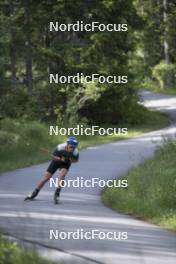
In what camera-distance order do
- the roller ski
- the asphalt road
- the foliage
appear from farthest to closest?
the foliage < the roller ski < the asphalt road

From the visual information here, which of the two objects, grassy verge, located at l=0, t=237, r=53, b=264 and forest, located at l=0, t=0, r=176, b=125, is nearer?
grassy verge, located at l=0, t=237, r=53, b=264

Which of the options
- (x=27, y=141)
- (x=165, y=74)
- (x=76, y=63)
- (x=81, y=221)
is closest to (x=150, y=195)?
(x=81, y=221)

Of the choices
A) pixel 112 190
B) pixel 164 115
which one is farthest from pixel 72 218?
pixel 164 115

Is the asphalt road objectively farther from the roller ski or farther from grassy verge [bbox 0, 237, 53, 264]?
grassy verge [bbox 0, 237, 53, 264]

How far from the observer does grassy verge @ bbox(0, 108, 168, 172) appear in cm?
2481

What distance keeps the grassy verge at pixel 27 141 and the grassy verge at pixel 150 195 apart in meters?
5.60

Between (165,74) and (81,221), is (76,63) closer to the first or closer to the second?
(81,221)

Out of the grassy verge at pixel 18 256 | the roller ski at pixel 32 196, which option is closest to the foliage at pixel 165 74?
the roller ski at pixel 32 196

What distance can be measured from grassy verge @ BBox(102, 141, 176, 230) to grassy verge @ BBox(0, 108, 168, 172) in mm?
5597

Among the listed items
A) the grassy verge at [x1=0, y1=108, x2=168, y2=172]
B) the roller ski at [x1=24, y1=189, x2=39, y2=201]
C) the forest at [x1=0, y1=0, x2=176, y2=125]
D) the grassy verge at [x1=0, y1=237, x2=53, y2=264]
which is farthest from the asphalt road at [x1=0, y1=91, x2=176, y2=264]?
the forest at [x1=0, y1=0, x2=176, y2=125]

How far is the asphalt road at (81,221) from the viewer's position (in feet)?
33.3

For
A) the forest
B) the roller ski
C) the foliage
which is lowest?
the foliage

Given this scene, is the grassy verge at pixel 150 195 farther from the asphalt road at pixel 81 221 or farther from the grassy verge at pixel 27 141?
the grassy verge at pixel 27 141

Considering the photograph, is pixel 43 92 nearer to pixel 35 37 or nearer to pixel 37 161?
pixel 35 37
